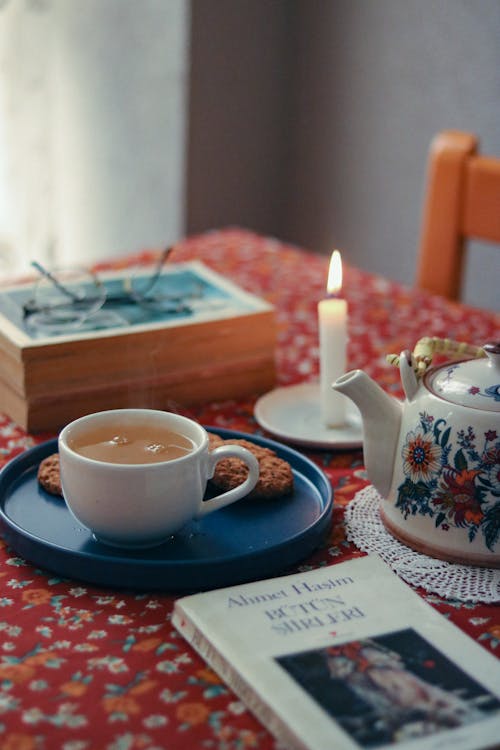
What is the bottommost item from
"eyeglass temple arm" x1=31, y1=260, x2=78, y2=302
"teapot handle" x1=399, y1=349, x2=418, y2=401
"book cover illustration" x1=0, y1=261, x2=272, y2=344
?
"book cover illustration" x1=0, y1=261, x2=272, y2=344

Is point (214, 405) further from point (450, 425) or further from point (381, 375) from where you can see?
point (450, 425)

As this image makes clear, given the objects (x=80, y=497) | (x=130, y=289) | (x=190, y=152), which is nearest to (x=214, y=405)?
(x=130, y=289)

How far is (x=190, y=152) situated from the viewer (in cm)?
294

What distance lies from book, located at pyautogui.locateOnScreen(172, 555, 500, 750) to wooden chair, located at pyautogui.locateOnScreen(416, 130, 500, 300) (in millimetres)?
937

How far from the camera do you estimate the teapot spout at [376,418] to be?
32.4 inches

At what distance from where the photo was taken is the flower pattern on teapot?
77 centimetres

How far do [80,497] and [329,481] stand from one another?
25 centimetres

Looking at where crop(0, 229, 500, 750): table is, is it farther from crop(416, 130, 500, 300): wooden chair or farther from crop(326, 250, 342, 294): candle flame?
crop(416, 130, 500, 300): wooden chair

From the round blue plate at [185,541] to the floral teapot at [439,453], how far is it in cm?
7

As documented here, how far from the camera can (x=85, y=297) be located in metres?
1.16

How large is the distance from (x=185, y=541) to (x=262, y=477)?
0.36 ft

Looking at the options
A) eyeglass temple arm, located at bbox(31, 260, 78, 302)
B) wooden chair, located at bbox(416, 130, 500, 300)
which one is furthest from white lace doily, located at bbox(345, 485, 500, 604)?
wooden chair, located at bbox(416, 130, 500, 300)

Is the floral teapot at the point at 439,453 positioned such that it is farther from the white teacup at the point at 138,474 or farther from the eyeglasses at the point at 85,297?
the eyeglasses at the point at 85,297

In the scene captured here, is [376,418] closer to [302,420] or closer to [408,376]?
[408,376]
